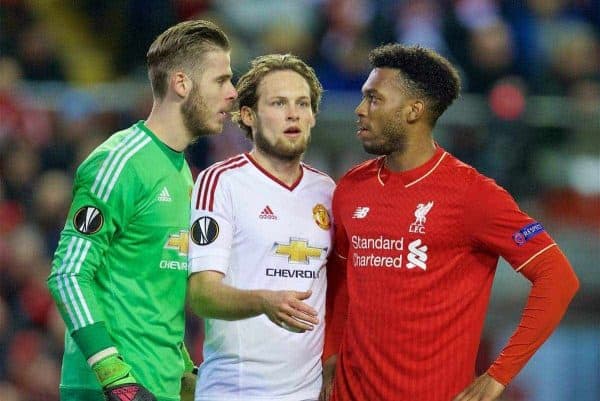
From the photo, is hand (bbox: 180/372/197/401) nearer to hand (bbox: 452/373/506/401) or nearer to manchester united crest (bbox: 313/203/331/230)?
manchester united crest (bbox: 313/203/331/230)

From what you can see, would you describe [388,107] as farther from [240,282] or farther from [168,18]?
[168,18]

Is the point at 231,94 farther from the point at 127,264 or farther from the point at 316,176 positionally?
the point at 127,264

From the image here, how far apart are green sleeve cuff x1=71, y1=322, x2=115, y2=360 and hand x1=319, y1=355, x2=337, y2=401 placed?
1051 mm

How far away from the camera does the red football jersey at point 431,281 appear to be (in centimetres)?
527

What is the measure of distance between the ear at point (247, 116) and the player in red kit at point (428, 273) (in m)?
0.53

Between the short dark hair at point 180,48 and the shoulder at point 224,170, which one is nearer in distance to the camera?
the shoulder at point 224,170

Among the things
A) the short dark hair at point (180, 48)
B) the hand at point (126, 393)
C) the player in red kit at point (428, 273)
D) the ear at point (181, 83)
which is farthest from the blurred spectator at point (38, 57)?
the hand at point (126, 393)

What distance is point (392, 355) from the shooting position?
5336 mm

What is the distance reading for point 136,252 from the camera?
5.34m

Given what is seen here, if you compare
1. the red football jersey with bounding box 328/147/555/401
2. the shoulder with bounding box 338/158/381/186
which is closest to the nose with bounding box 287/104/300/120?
the shoulder with bounding box 338/158/381/186

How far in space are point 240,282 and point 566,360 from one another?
153 inches

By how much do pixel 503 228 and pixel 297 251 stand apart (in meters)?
0.89

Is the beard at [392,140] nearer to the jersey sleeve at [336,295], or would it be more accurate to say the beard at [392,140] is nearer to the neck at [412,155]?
the neck at [412,155]

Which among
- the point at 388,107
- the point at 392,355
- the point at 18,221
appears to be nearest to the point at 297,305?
the point at 392,355
